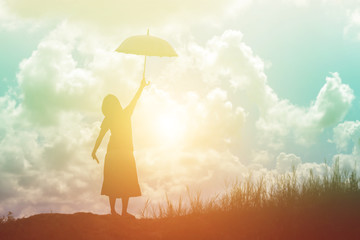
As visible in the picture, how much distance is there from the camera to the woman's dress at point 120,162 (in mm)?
9609

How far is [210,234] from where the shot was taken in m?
8.16

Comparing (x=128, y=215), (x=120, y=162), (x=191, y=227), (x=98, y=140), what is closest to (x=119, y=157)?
(x=120, y=162)

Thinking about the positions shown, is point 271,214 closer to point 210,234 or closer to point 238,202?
point 238,202

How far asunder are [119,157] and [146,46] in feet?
7.80

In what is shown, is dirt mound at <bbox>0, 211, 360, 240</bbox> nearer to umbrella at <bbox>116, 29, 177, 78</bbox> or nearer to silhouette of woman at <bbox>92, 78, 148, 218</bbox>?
silhouette of woman at <bbox>92, 78, 148, 218</bbox>

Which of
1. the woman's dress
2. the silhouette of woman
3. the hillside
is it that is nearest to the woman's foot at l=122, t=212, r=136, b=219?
the silhouette of woman

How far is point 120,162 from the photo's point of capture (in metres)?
9.64

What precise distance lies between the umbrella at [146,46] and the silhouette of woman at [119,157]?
0.65m

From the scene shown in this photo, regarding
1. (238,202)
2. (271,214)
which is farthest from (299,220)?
(238,202)

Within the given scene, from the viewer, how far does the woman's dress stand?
9609mm

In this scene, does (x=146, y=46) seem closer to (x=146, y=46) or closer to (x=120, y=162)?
(x=146, y=46)

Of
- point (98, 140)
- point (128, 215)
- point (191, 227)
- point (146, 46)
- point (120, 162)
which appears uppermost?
point (146, 46)

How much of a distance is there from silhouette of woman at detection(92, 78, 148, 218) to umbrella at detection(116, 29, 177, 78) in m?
0.65

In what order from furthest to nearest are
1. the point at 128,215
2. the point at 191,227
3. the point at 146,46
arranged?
1. the point at 146,46
2. the point at 128,215
3. the point at 191,227
